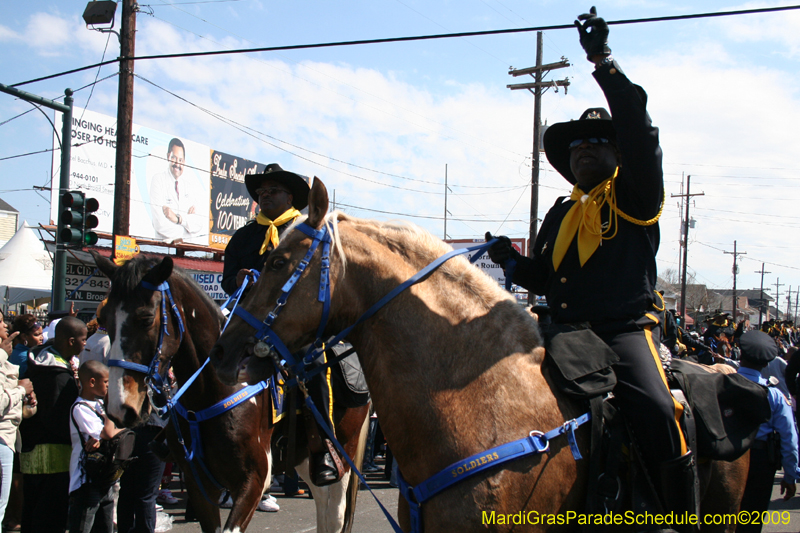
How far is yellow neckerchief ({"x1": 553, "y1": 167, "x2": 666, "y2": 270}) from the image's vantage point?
2.82 m

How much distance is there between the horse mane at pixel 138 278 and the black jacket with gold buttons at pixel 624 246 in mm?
2981

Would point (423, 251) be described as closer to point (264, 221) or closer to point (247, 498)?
point (247, 498)

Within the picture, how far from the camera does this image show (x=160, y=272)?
432 centimetres

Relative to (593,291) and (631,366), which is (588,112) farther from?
(631,366)

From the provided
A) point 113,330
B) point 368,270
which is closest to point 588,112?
point 368,270

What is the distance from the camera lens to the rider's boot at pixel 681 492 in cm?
256

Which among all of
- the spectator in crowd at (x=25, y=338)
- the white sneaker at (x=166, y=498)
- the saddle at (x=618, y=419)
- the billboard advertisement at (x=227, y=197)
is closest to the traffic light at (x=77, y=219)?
the spectator in crowd at (x=25, y=338)

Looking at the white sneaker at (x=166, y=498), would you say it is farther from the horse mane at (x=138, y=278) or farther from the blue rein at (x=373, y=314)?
the blue rein at (x=373, y=314)

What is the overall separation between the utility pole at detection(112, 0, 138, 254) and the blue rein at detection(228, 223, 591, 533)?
32.4 ft

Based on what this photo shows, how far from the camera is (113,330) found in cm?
412

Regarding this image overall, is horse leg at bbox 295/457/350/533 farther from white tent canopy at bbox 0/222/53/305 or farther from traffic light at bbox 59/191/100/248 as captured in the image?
white tent canopy at bbox 0/222/53/305

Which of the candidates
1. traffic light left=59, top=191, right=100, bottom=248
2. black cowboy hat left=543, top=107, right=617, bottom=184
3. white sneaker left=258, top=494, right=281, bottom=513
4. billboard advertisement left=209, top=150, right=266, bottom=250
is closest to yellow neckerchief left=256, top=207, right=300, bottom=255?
black cowboy hat left=543, top=107, right=617, bottom=184

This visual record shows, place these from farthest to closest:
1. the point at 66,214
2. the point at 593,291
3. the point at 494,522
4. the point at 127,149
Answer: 1. the point at 127,149
2. the point at 66,214
3. the point at 593,291
4. the point at 494,522

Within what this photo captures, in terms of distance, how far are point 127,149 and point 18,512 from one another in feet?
23.8
